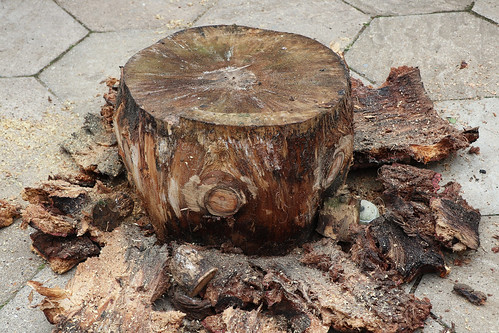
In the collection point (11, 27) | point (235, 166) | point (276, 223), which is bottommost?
point (11, 27)

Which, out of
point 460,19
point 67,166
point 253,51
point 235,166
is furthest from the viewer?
point 460,19

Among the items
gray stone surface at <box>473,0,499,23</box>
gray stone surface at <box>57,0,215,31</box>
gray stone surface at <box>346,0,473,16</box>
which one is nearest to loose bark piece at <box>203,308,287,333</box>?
gray stone surface at <box>57,0,215,31</box>

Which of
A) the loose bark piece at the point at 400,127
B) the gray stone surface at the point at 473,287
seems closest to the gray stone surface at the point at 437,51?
the loose bark piece at the point at 400,127

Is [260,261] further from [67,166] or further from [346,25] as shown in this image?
[346,25]

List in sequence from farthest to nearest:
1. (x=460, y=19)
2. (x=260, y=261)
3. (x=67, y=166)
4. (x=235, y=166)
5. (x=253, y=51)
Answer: (x=460, y=19) < (x=67, y=166) < (x=253, y=51) < (x=260, y=261) < (x=235, y=166)

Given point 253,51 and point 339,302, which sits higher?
point 253,51

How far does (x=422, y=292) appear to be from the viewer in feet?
7.30

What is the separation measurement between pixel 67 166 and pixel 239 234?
3.65 feet

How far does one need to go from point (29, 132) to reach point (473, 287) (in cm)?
243

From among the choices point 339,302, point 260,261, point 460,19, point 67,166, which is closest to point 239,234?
point 260,261

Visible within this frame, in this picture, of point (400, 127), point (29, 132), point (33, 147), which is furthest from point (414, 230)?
point (29, 132)

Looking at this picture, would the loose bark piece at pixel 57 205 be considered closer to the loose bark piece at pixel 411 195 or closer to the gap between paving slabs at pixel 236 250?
the gap between paving slabs at pixel 236 250

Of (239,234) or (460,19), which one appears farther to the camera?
(460,19)

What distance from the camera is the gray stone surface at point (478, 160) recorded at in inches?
107
